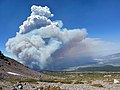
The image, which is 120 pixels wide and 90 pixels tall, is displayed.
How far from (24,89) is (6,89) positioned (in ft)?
12.3

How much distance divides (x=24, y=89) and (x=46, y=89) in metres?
4.74

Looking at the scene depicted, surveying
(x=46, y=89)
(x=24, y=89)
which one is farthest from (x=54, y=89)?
(x=24, y=89)

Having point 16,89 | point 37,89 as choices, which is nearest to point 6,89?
point 16,89

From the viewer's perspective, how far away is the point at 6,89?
44656mm

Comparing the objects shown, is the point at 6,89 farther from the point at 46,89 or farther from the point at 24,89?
the point at 46,89

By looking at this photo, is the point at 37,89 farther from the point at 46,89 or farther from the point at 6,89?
the point at 6,89

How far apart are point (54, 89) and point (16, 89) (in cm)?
811

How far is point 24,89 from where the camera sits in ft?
155

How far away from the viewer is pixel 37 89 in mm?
49594

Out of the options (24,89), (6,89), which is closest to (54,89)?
(24,89)

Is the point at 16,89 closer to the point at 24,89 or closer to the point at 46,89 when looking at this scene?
the point at 24,89

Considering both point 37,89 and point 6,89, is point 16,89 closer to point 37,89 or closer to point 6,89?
point 6,89

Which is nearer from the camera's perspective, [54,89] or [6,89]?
[6,89]

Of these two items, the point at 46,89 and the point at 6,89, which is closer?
the point at 6,89
